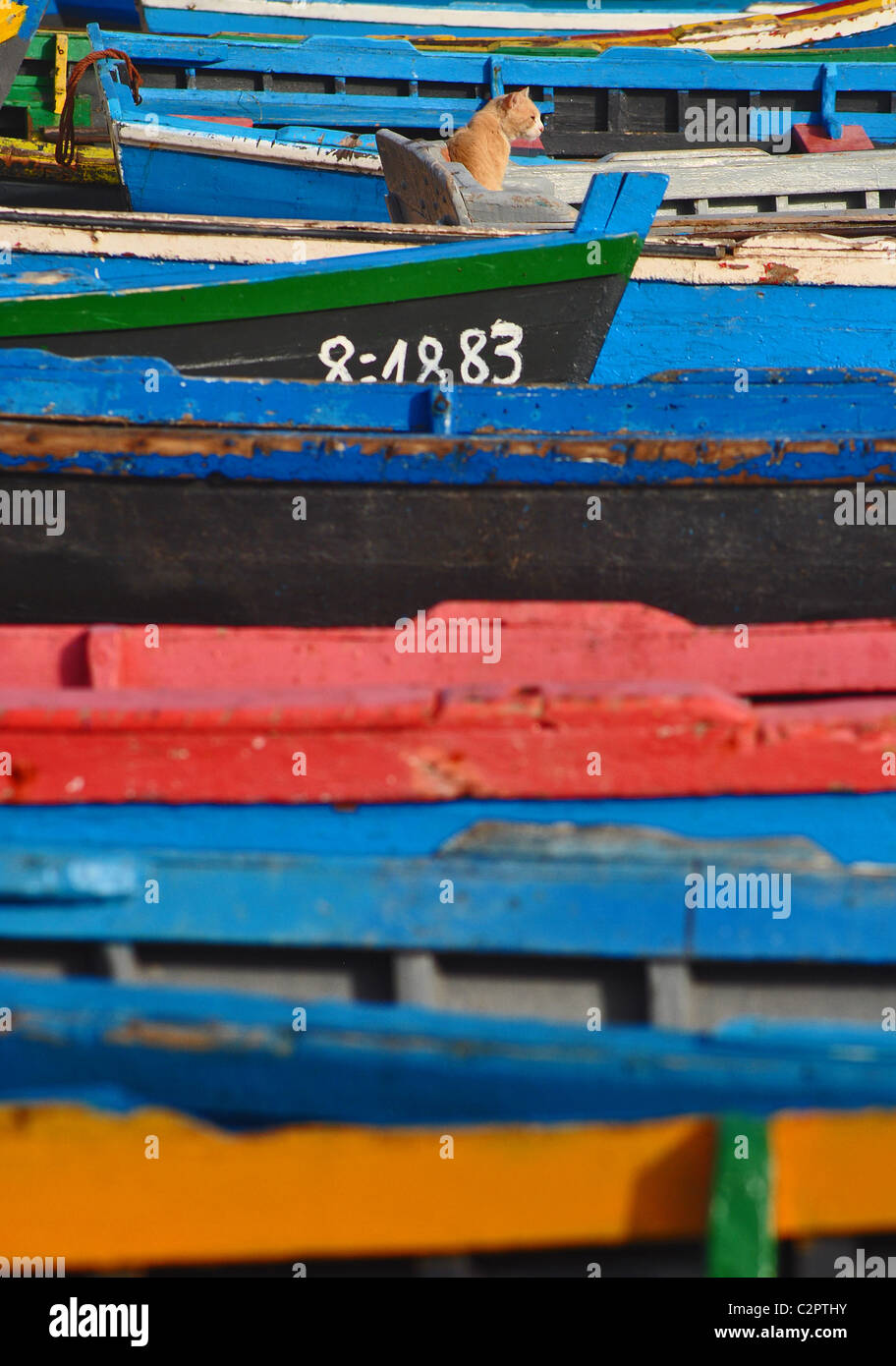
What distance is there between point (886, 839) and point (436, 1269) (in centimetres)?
106

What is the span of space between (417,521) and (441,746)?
54.3 inches

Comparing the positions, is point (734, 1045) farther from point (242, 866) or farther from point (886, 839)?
point (242, 866)

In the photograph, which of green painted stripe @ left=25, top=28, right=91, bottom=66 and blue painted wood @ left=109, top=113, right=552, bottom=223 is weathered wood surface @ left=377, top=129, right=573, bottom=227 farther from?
green painted stripe @ left=25, top=28, right=91, bottom=66

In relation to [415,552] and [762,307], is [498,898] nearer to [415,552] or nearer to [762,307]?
[415,552]

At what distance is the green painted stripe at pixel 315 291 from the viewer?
429cm

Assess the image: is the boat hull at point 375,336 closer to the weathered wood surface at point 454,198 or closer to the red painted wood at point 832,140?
the weathered wood surface at point 454,198

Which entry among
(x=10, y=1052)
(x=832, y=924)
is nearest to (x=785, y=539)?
(x=832, y=924)

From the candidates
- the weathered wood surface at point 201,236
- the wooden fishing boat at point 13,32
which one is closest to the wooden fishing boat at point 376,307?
the weathered wood surface at point 201,236

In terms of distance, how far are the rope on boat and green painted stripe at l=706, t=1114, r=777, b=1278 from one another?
6.71m

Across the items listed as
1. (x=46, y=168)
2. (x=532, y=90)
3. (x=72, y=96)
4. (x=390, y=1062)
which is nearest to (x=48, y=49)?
(x=46, y=168)

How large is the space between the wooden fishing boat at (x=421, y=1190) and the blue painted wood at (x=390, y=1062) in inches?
1.5

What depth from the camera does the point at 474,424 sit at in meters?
3.77

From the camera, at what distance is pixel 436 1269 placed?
1.95 metres
